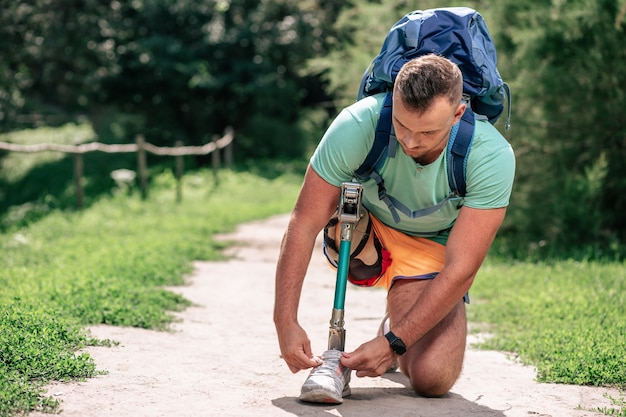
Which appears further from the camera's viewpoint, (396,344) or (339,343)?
(339,343)

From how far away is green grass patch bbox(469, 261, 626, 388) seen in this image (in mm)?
4737

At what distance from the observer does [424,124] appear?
3.75 metres

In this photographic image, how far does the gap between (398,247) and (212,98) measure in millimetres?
18473

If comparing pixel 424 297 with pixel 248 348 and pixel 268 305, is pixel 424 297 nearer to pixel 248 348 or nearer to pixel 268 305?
pixel 248 348

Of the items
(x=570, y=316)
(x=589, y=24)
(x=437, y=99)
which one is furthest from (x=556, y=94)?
(x=437, y=99)

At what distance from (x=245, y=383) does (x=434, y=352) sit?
94cm

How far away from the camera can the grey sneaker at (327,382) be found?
3781 millimetres

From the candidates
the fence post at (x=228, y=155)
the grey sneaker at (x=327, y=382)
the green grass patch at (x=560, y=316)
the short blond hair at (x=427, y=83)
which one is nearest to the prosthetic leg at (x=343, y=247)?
the grey sneaker at (x=327, y=382)

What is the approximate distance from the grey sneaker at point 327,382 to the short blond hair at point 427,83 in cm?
121

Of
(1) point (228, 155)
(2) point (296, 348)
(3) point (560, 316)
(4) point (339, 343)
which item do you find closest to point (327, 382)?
(2) point (296, 348)

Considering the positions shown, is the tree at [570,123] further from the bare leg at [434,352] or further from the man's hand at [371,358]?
the man's hand at [371,358]

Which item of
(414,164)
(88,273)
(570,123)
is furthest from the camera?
(570,123)

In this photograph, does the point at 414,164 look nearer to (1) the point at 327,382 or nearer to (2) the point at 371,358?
(2) the point at 371,358

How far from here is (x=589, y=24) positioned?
926 cm
